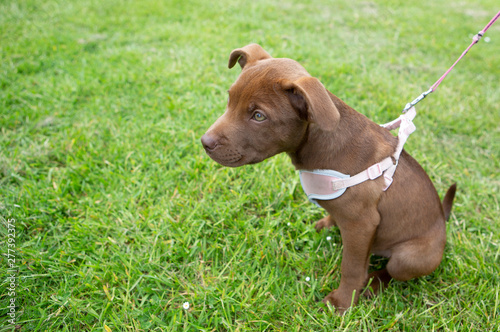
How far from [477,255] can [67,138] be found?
445cm

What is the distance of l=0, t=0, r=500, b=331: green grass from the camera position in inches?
93.9

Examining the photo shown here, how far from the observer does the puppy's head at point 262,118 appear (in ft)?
6.49

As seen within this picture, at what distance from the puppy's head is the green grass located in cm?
104

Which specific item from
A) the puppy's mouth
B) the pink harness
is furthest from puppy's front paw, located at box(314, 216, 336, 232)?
the puppy's mouth

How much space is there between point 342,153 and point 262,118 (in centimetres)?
61

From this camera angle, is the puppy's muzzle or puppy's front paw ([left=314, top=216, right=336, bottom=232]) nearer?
the puppy's muzzle

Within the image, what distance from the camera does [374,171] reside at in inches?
86.3

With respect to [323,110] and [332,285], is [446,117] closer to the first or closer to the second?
[332,285]

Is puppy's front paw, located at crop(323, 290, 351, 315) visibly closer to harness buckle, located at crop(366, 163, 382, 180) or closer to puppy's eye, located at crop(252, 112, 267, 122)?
harness buckle, located at crop(366, 163, 382, 180)

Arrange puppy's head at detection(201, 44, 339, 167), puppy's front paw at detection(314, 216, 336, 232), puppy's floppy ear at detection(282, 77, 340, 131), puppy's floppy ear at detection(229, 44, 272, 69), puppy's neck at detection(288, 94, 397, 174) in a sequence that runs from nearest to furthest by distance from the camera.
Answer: puppy's floppy ear at detection(282, 77, 340, 131) → puppy's head at detection(201, 44, 339, 167) → puppy's neck at detection(288, 94, 397, 174) → puppy's floppy ear at detection(229, 44, 272, 69) → puppy's front paw at detection(314, 216, 336, 232)

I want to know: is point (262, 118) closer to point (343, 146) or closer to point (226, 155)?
point (226, 155)

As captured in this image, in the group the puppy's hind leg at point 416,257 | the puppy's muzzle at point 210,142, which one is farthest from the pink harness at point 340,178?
the puppy's muzzle at point 210,142

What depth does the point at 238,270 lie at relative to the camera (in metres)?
2.64

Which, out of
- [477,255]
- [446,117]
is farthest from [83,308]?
[446,117]
